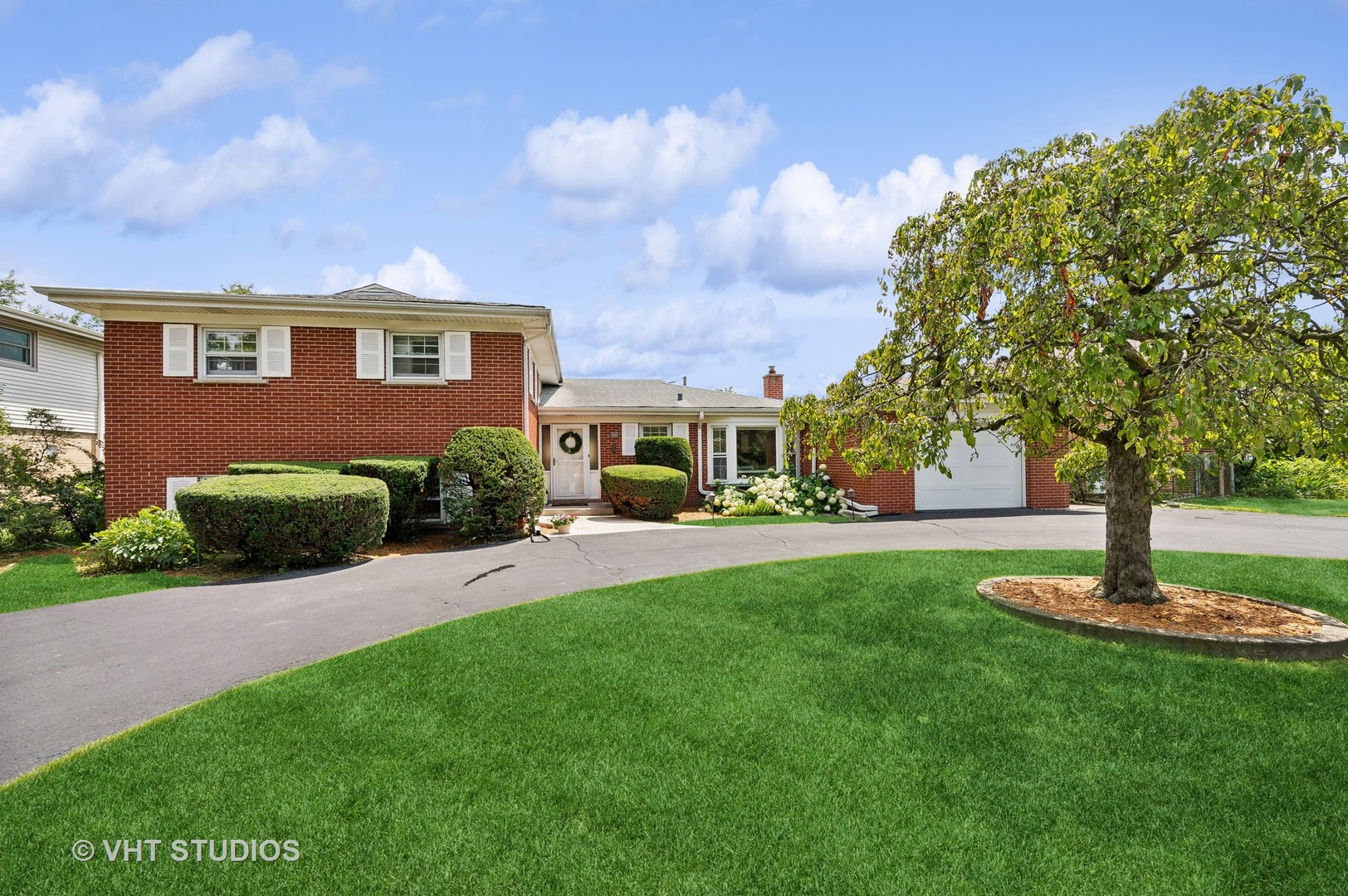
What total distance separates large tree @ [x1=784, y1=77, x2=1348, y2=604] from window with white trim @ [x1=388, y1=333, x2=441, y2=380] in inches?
365

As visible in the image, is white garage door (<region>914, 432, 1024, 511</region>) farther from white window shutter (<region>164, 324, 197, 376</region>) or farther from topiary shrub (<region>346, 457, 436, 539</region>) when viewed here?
white window shutter (<region>164, 324, 197, 376</region>)

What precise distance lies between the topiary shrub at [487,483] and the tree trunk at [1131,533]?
8.40 meters

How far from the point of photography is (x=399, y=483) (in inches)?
409

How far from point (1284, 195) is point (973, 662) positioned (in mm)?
3802

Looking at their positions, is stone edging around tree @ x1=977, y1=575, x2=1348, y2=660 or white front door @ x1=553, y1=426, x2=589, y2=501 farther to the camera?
white front door @ x1=553, y1=426, x2=589, y2=501

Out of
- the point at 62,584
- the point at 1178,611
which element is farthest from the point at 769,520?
the point at 62,584

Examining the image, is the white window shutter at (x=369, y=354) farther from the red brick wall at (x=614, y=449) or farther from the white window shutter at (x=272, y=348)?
the red brick wall at (x=614, y=449)

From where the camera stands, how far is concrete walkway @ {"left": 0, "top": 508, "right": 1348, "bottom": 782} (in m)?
4.24

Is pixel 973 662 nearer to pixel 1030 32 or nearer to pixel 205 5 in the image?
pixel 1030 32

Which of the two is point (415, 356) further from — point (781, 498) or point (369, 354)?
point (781, 498)

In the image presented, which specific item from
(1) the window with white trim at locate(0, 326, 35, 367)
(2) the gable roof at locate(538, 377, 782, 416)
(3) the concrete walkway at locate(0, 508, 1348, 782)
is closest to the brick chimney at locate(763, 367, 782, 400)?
(2) the gable roof at locate(538, 377, 782, 416)

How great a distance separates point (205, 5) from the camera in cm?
759

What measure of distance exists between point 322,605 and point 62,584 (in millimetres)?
4049

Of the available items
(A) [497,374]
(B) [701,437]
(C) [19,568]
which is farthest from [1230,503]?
(C) [19,568]
